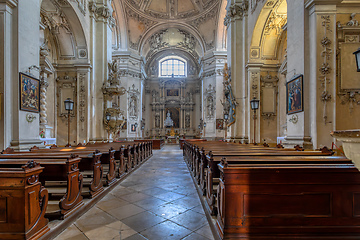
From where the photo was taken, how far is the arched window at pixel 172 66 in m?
30.6

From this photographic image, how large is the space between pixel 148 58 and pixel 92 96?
710 inches

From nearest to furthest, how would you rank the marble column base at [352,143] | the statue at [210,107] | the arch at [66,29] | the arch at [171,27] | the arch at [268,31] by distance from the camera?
the marble column base at [352,143] < the arch at [268,31] < the arch at [66,29] < the statue at [210,107] < the arch at [171,27]

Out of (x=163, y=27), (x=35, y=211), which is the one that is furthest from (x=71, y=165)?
(x=163, y=27)

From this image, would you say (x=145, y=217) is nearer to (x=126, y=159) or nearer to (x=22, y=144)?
(x=126, y=159)

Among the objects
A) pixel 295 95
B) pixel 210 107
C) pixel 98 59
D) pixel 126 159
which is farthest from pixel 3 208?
pixel 210 107

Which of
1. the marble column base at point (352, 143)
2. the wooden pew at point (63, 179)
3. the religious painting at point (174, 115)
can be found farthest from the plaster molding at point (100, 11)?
the religious painting at point (174, 115)

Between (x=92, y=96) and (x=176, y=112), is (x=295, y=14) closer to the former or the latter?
(x=92, y=96)

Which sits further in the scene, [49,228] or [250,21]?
[250,21]

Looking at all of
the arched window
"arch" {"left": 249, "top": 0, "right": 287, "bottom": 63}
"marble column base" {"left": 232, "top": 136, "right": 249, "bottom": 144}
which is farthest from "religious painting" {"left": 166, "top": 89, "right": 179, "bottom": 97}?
"arch" {"left": 249, "top": 0, "right": 287, "bottom": 63}

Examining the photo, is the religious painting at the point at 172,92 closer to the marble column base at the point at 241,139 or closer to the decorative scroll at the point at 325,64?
the marble column base at the point at 241,139

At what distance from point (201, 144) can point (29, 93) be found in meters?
6.09

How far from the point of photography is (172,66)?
30750 mm

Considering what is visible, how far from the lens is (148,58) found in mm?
28219

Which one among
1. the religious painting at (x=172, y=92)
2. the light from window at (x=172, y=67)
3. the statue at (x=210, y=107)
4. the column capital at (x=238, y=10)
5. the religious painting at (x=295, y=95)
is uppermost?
the light from window at (x=172, y=67)
